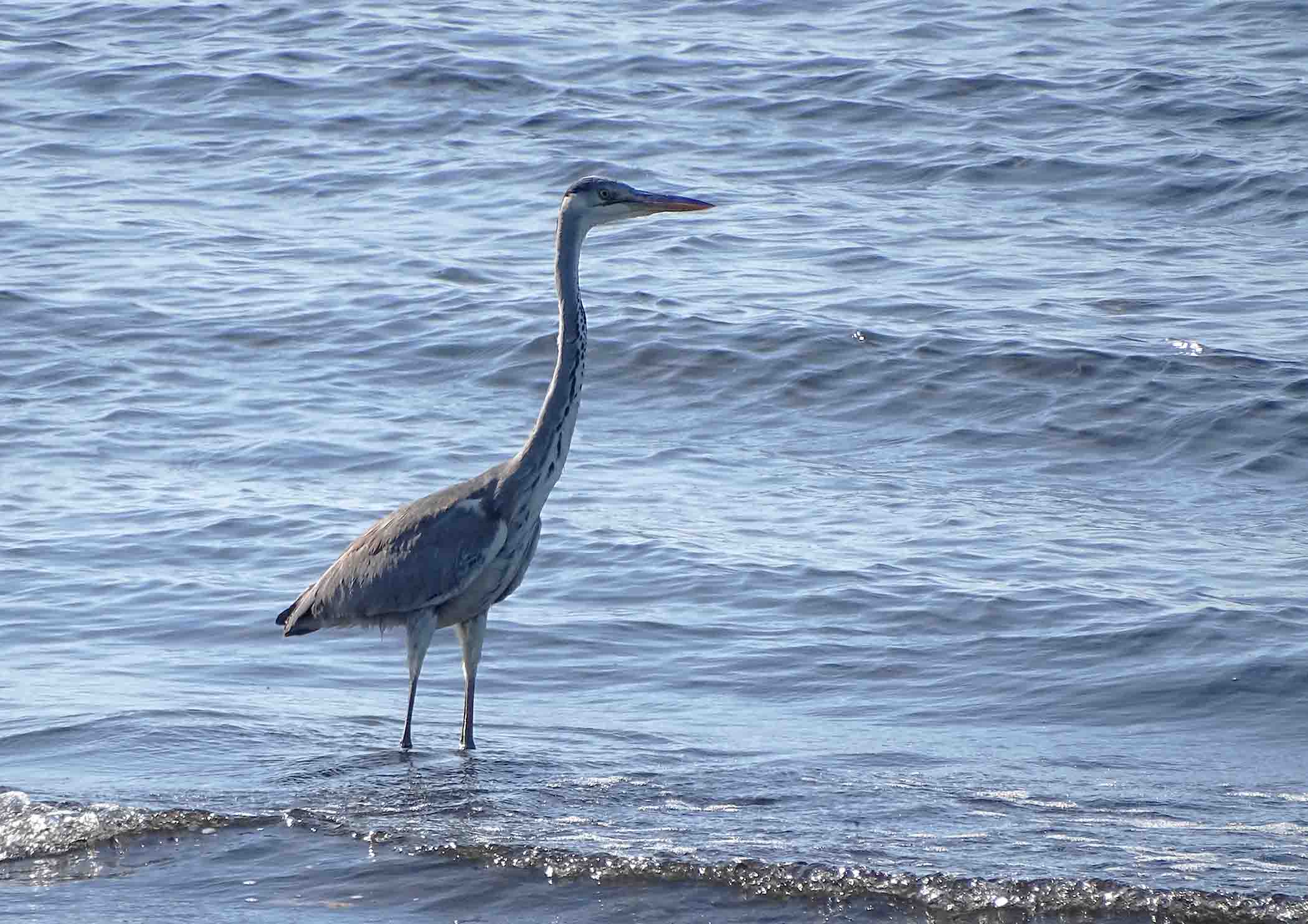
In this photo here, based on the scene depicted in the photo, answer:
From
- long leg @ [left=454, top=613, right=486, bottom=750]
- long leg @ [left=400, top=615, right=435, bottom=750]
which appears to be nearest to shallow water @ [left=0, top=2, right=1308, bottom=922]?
long leg @ [left=454, top=613, right=486, bottom=750]

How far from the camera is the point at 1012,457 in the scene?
428 inches

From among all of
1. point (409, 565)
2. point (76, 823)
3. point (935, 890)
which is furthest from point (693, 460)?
point (935, 890)

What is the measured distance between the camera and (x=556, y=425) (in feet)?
24.6

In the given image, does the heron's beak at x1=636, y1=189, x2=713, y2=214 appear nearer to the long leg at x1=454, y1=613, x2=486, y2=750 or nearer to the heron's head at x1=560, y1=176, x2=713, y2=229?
the heron's head at x1=560, y1=176, x2=713, y2=229

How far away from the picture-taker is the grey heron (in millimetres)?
7395

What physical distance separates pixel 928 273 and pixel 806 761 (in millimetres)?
7566

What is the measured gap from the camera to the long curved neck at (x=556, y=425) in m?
7.46

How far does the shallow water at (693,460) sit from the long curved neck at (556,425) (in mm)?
980

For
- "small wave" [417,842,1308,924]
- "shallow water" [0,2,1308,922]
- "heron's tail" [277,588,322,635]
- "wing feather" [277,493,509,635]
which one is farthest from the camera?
"heron's tail" [277,588,322,635]

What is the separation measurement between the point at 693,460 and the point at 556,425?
3572 mm

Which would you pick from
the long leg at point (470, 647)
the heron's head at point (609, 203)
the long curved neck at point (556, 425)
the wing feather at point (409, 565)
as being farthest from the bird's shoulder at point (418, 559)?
the heron's head at point (609, 203)

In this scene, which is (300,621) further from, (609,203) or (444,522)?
(609,203)

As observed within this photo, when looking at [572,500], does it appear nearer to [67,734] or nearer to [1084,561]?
[1084,561]

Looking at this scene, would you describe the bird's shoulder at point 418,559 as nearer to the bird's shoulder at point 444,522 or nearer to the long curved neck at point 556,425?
the bird's shoulder at point 444,522
